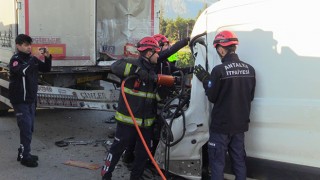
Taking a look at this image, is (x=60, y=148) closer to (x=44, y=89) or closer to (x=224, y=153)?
(x=44, y=89)

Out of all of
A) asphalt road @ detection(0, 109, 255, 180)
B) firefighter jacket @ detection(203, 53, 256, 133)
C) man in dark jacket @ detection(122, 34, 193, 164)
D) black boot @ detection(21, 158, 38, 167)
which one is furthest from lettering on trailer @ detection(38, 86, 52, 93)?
firefighter jacket @ detection(203, 53, 256, 133)

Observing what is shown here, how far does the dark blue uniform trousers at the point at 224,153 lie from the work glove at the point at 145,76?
3.00 ft

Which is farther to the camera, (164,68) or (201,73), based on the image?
(164,68)

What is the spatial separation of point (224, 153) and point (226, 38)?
3.35 feet

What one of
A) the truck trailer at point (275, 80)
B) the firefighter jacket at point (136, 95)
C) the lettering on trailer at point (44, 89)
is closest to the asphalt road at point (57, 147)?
the lettering on trailer at point (44, 89)

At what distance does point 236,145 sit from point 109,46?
4658 mm

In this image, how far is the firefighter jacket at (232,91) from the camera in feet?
10.8

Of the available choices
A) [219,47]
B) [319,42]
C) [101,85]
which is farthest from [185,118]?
[101,85]

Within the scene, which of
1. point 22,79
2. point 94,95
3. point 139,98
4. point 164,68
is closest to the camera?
point 139,98

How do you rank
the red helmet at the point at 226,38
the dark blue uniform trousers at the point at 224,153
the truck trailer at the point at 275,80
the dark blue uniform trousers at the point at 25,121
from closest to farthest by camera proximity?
the truck trailer at the point at 275,80 < the red helmet at the point at 226,38 < the dark blue uniform trousers at the point at 224,153 < the dark blue uniform trousers at the point at 25,121

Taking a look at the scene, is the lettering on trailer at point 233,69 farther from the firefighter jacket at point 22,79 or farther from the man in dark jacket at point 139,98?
the firefighter jacket at point 22,79

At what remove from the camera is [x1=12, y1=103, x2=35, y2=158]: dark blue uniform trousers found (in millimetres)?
4930

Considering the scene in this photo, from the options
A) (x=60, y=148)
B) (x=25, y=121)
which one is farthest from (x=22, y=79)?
(x=60, y=148)

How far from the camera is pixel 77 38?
6605mm
